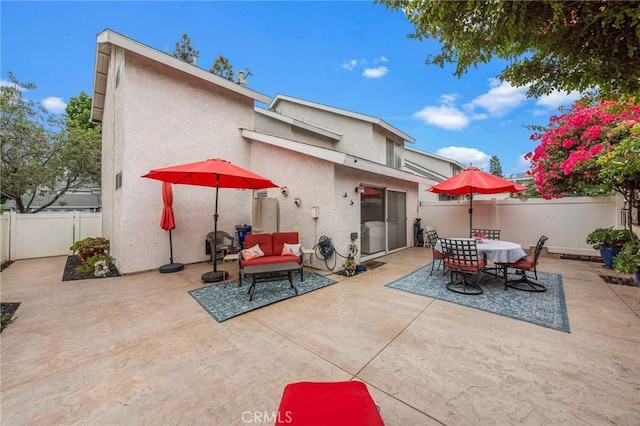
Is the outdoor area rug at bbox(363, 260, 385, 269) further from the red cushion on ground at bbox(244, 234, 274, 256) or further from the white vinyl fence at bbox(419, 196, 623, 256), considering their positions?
the white vinyl fence at bbox(419, 196, 623, 256)

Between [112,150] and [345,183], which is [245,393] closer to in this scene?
[345,183]

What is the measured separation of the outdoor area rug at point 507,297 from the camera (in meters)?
3.81

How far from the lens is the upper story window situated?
12.0m

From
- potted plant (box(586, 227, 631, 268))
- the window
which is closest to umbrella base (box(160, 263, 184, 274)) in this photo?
the window

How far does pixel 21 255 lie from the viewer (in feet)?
27.6

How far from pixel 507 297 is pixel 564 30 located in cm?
450

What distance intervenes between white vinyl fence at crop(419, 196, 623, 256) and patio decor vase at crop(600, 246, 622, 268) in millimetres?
1356

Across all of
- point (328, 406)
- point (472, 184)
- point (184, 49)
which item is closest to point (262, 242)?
point (328, 406)

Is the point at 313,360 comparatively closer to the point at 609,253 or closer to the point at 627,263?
the point at 627,263

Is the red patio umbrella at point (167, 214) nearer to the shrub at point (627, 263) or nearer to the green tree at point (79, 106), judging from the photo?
the shrub at point (627, 263)

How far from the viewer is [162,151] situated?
6945mm

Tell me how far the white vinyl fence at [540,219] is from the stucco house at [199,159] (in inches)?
118

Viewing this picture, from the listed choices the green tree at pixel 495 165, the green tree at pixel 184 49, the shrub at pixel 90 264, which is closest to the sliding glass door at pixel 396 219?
the shrub at pixel 90 264

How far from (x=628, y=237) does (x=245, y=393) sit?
389 inches
